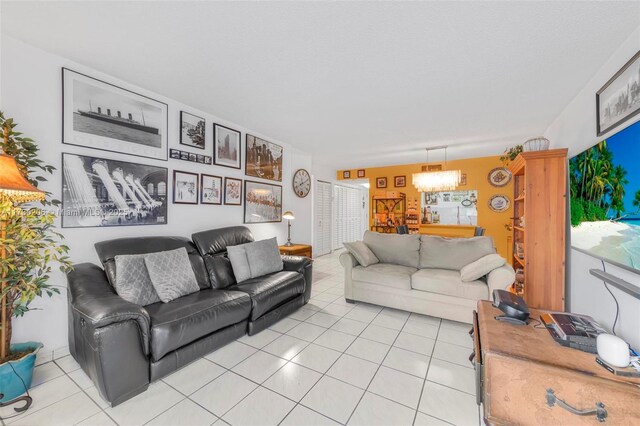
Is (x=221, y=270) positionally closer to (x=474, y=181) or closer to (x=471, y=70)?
(x=471, y=70)

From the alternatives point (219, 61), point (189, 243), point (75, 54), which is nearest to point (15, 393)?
point (189, 243)

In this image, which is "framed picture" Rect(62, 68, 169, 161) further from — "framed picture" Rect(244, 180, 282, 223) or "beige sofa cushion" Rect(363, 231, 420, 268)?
"beige sofa cushion" Rect(363, 231, 420, 268)

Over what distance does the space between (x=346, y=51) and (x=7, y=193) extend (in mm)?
2441

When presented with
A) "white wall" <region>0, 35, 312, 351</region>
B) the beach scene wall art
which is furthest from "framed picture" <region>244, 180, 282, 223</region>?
the beach scene wall art

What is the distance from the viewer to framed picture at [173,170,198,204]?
9.48ft

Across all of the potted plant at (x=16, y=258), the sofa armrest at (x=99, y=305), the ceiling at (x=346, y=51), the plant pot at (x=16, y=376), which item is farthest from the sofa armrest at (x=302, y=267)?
the plant pot at (x=16, y=376)

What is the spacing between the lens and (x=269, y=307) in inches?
98.7

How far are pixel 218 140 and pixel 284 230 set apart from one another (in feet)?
6.38

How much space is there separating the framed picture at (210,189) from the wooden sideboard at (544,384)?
3.20m

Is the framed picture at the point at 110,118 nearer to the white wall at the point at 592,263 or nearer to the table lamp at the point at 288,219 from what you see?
the table lamp at the point at 288,219

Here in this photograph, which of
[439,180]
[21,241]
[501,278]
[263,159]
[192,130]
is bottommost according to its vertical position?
[501,278]

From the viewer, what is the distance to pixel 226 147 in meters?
3.47

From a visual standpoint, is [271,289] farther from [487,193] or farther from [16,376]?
[487,193]

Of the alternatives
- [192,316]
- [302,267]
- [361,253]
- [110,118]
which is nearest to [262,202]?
[302,267]
